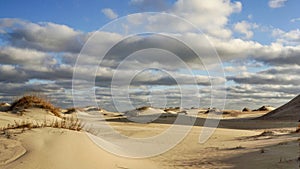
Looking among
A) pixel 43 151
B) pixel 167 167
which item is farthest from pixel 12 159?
pixel 167 167

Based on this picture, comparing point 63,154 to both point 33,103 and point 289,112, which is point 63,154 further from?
point 289,112

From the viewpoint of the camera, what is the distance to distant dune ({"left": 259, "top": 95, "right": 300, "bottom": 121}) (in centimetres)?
3403

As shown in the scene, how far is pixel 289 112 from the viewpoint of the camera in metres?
35.6

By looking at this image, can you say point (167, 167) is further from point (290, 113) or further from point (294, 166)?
point (290, 113)

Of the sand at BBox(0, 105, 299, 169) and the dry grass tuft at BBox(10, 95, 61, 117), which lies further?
the dry grass tuft at BBox(10, 95, 61, 117)

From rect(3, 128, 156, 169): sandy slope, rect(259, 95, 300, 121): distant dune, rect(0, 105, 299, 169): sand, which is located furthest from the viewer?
rect(259, 95, 300, 121): distant dune

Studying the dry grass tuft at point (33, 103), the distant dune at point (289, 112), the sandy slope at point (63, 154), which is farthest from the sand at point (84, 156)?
the distant dune at point (289, 112)

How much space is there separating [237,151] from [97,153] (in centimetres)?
511

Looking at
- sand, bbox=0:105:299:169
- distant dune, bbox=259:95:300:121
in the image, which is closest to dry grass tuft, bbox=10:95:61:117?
sand, bbox=0:105:299:169

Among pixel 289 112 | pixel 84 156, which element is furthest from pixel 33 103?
pixel 289 112

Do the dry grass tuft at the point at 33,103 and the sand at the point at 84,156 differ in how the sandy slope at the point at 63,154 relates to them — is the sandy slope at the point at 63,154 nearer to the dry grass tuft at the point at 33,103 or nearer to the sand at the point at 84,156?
the sand at the point at 84,156

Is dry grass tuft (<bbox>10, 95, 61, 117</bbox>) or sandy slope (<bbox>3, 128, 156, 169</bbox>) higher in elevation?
dry grass tuft (<bbox>10, 95, 61, 117</bbox>)

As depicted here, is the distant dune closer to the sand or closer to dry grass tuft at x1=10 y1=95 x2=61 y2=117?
dry grass tuft at x1=10 y1=95 x2=61 y2=117

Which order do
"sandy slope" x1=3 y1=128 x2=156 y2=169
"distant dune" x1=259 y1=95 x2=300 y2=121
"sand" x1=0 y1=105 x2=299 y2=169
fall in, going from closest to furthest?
"sandy slope" x1=3 y1=128 x2=156 y2=169
"sand" x1=0 y1=105 x2=299 y2=169
"distant dune" x1=259 y1=95 x2=300 y2=121
